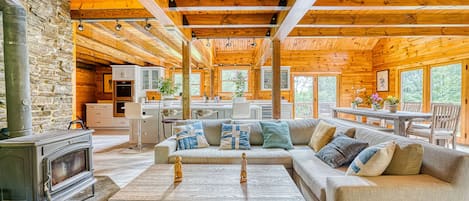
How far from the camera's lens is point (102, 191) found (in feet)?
10.0

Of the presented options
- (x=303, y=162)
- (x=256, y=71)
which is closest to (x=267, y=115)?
(x=256, y=71)

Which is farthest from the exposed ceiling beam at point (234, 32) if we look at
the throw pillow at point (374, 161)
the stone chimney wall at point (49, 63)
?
the throw pillow at point (374, 161)

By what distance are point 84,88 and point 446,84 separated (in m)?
10.7

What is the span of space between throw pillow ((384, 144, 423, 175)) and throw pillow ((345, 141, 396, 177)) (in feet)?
0.24

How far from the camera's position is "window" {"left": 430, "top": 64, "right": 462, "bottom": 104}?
19.1 feet

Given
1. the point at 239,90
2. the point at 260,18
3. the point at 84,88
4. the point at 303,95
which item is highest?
the point at 260,18

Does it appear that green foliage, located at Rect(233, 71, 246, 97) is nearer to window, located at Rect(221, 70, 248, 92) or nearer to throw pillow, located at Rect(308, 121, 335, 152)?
window, located at Rect(221, 70, 248, 92)

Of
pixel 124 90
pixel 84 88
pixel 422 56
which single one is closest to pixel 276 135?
pixel 422 56

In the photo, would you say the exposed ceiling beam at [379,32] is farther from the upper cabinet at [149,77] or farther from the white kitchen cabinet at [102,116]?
the white kitchen cabinet at [102,116]

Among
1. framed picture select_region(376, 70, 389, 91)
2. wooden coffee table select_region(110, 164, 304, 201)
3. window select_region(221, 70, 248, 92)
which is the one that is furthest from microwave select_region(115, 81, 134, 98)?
framed picture select_region(376, 70, 389, 91)

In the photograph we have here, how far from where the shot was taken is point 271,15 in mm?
4078

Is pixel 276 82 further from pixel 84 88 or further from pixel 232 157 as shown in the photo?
pixel 84 88

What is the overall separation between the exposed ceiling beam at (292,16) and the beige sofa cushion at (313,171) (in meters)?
1.71

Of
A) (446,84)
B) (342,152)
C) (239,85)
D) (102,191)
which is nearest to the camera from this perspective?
(342,152)
